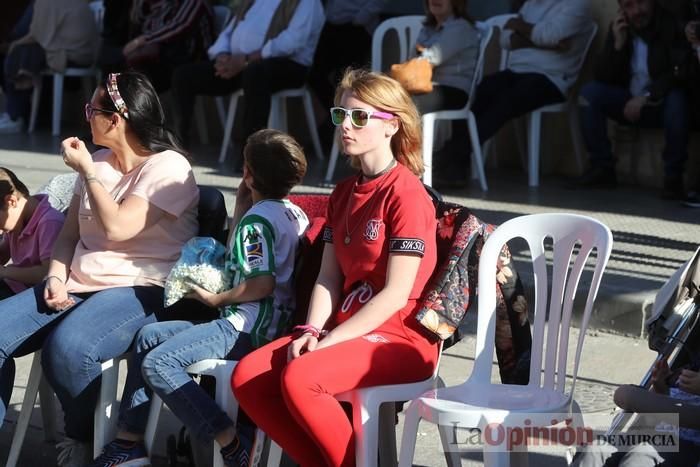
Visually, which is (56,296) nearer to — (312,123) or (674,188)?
(674,188)

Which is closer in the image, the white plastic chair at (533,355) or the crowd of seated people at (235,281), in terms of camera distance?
the white plastic chair at (533,355)

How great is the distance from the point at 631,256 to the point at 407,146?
8.79 feet

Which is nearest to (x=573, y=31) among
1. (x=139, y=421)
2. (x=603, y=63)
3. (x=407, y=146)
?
(x=603, y=63)

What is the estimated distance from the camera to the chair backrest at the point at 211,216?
4488 mm

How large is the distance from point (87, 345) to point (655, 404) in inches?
71.5

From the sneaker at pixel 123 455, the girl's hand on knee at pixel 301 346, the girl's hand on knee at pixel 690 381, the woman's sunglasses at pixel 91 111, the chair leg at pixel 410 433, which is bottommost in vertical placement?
the sneaker at pixel 123 455

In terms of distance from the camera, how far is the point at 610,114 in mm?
7855

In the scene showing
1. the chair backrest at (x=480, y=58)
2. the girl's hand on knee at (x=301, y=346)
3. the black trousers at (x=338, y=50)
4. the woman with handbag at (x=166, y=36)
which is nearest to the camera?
the girl's hand on knee at (x=301, y=346)

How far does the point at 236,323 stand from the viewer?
13.3 feet

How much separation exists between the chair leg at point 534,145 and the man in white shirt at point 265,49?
1.67 metres

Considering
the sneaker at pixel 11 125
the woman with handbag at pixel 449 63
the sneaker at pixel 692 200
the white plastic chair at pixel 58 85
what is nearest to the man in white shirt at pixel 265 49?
the woman with handbag at pixel 449 63

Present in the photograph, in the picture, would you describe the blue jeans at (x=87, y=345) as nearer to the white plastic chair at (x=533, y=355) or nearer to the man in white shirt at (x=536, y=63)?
the white plastic chair at (x=533, y=355)

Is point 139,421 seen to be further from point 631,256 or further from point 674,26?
point 674,26

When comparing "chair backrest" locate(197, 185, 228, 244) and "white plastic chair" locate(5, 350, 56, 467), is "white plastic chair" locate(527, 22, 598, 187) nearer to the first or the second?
"chair backrest" locate(197, 185, 228, 244)
